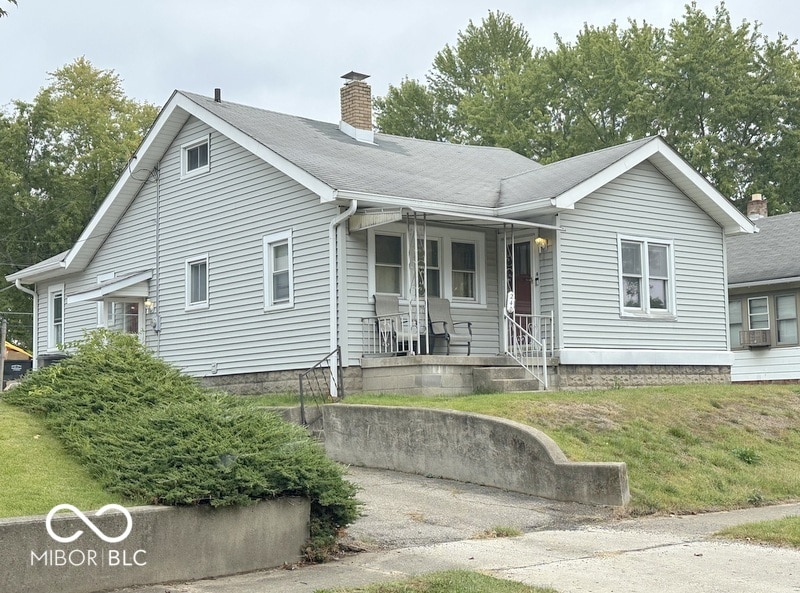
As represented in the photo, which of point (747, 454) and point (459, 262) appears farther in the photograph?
point (459, 262)

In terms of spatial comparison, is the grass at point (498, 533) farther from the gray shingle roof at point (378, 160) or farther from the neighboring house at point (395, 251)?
the gray shingle roof at point (378, 160)

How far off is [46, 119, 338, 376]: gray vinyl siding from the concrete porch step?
275 cm

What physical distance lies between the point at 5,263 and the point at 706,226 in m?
29.3

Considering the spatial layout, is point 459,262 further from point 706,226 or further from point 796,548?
point 796,548

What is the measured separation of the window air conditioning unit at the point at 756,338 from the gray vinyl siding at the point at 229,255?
46.6 feet

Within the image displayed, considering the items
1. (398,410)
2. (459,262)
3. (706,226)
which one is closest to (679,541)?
(398,410)

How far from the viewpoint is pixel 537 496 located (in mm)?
12250

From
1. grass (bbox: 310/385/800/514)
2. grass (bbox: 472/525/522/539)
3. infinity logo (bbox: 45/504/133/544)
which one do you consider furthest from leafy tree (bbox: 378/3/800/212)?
infinity logo (bbox: 45/504/133/544)

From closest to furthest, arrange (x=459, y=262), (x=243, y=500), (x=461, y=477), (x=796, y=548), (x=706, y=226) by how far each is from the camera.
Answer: (x=243, y=500) → (x=796, y=548) → (x=461, y=477) → (x=459, y=262) → (x=706, y=226)

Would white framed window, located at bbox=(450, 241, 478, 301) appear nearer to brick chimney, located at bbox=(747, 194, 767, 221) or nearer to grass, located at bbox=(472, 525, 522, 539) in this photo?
grass, located at bbox=(472, 525, 522, 539)

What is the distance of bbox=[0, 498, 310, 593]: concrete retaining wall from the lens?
7359 mm

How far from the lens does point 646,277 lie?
2061cm

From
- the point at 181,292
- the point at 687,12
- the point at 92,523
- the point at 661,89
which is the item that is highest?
the point at 687,12

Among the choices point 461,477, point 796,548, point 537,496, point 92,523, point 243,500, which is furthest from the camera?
point 461,477
